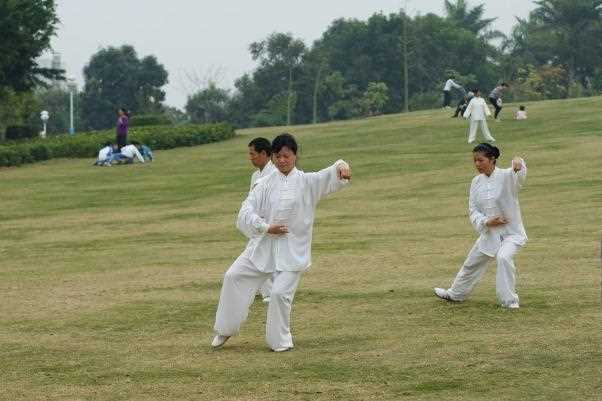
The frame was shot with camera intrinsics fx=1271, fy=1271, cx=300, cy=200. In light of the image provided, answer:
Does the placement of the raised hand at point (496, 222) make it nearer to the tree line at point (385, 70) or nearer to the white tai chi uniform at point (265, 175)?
the white tai chi uniform at point (265, 175)

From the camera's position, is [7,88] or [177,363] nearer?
[177,363]

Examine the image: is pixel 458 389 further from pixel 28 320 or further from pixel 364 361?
pixel 28 320

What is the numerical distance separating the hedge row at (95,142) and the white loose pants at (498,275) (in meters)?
29.8

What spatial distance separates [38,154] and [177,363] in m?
33.4

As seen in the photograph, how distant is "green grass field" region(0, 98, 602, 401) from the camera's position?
33.6 feet

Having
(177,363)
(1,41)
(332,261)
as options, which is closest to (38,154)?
(1,41)

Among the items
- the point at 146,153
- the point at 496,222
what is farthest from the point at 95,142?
the point at 496,222

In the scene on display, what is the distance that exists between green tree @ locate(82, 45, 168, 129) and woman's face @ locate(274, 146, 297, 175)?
86227 millimetres

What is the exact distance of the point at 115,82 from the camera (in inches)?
3878

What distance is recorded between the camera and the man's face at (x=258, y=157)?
1380 cm

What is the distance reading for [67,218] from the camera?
2761 cm

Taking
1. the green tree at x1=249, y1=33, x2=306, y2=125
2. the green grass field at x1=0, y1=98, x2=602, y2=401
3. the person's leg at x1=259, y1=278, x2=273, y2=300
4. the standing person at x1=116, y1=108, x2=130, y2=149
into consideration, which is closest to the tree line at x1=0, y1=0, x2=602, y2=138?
the green tree at x1=249, y1=33, x2=306, y2=125

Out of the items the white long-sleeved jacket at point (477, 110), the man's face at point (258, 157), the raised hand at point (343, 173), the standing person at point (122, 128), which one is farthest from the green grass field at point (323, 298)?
the standing person at point (122, 128)

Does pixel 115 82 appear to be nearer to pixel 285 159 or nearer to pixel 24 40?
pixel 24 40
